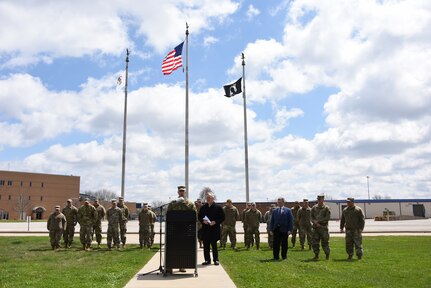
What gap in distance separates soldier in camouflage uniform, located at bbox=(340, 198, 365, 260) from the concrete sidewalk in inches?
191

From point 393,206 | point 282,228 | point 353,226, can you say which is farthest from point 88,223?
point 393,206

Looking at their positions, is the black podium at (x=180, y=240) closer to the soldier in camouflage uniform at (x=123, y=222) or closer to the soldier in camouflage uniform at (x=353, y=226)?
the soldier in camouflage uniform at (x=353, y=226)

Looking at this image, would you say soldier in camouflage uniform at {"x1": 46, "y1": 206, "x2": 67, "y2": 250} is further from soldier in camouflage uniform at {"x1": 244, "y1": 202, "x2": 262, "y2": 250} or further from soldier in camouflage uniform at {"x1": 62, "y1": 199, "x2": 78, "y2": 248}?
soldier in camouflage uniform at {"x1": 244, "y1": 202, "x2": 262, "y2": 250}

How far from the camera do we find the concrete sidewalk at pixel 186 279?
26.0ft

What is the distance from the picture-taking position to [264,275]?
9188 millimetres

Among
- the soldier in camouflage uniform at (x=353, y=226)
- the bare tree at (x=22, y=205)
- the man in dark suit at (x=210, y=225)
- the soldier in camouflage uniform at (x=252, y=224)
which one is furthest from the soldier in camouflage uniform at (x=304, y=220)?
the bare tree at (x=22, y=205)

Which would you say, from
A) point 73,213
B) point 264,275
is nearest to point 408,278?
point 264,275

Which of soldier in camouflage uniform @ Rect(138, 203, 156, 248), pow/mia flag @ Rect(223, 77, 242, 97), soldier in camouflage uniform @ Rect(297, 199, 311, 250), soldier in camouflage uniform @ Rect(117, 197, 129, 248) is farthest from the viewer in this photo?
pow/mia flag @ Rect(223, 77, 242, 97)

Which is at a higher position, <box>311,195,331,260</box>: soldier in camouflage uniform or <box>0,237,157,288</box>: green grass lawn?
<box>311,195,331,260</box>: soldier in camouflage uniform

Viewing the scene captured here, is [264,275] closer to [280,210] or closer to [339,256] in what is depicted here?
[280,210]

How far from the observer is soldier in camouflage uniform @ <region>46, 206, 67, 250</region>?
17.4m

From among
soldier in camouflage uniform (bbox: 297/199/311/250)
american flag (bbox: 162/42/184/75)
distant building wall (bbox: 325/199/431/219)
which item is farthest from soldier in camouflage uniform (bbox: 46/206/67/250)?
distant building wall (bbox: 325/199/431/219)

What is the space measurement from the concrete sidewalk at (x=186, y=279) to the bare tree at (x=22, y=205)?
95254 millimetres

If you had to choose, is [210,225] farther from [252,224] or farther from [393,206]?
[393,206]
